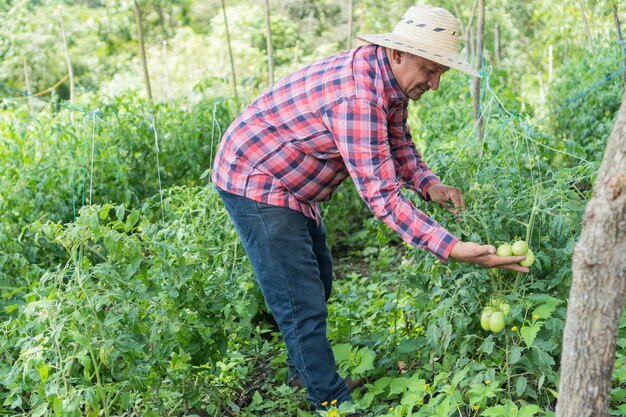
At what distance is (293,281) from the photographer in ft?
8.16

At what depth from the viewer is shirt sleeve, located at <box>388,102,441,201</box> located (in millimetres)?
2654

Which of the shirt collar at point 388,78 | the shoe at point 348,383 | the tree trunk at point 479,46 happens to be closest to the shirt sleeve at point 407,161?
the shirt collar at point 388,78

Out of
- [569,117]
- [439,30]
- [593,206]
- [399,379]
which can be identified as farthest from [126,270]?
[569,117]

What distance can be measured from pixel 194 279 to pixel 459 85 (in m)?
3.86

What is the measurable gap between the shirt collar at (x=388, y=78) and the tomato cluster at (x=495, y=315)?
701mm

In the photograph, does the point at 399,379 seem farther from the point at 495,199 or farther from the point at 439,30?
the point at 439,30

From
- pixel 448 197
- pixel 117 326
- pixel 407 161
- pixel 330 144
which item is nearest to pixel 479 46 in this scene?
pixel 407 161

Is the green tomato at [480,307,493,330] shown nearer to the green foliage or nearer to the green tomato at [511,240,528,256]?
the green tomato at [511,240,528,256]

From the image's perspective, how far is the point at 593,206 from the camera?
1.54 m

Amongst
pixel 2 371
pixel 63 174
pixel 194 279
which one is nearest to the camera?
pixel 2 371

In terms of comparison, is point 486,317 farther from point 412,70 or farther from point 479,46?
point 479,46

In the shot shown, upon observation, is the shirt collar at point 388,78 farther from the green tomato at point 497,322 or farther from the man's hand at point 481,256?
the green tomato at point 497,322

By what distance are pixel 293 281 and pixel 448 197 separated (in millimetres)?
612

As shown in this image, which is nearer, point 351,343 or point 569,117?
point 351,343
